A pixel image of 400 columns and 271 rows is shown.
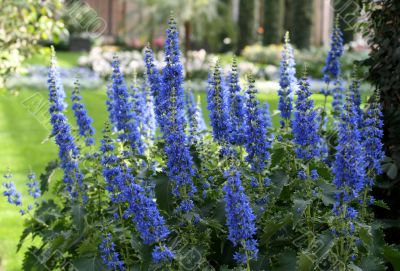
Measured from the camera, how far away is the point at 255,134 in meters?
2.87

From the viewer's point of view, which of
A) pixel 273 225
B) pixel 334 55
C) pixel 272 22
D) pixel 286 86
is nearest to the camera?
pixel 273 225

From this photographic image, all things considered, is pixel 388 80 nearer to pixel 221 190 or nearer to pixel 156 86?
pixel 221 190

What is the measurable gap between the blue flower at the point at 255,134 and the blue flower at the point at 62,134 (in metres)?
1.01

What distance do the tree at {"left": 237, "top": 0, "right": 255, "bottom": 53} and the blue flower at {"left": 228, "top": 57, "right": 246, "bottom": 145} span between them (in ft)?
68.9

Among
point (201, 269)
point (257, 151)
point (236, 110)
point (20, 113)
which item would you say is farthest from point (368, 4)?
point (20, 113)

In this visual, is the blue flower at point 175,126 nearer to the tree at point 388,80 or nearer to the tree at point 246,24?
the tree at point 388,80

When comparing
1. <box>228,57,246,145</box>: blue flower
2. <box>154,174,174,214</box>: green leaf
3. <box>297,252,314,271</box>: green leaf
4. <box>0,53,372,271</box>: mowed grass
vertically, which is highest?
<box>228,57,246,145</box>: blue flower

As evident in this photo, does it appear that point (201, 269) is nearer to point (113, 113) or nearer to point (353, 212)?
point (353, 212)

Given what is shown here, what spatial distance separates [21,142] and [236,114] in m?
6.44

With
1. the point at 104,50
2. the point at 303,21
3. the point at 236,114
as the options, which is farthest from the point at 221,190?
the point at 303,21

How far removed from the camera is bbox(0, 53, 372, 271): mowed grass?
15.2ft

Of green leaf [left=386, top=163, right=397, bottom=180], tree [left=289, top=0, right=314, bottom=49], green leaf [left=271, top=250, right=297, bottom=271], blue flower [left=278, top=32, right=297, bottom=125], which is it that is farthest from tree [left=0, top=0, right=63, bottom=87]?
tree [left=289, top=0, right=314, bottom=49]

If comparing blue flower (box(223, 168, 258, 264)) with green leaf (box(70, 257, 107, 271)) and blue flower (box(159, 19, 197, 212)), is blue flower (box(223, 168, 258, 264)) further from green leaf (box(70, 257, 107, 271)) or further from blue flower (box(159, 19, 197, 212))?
green leaf (box(70, 257, 107, 271))

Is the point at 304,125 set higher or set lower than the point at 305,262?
higher
